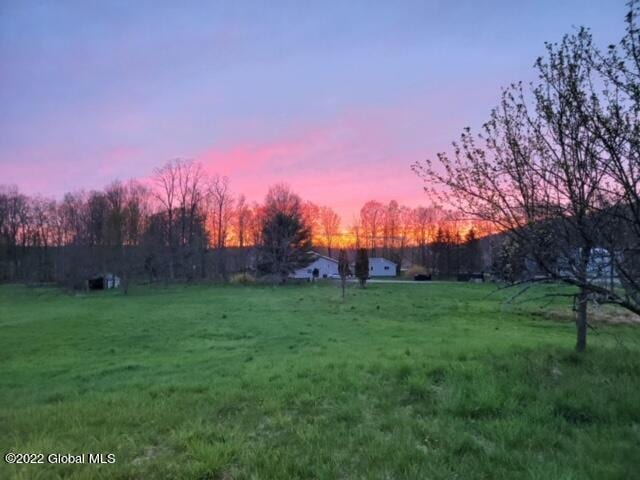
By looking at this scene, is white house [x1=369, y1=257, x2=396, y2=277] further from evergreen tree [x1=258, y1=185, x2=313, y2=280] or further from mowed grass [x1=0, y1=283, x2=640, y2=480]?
mowed grass [x1=0, y1=283, x2=640, y2=480]

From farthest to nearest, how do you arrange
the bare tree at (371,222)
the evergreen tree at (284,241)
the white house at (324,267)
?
the bare tree at (371,222) → the white house at (324,267) → the evergreen tree at (284,241)

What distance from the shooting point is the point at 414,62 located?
10547 mm

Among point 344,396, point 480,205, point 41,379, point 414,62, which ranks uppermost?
point 414,62

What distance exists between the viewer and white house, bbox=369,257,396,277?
201ft

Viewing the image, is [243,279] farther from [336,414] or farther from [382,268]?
[336,414]

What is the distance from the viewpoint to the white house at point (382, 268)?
61.3m

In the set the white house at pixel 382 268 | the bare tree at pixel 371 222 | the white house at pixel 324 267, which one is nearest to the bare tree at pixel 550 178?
the white house at pixel 324 267

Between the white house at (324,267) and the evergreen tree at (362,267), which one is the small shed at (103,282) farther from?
the evergreen tree at (362,267)

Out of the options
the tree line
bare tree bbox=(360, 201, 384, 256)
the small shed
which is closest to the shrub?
the tree line

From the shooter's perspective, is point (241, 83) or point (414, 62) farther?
point (241, 83)

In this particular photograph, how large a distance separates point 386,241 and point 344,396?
227 feet

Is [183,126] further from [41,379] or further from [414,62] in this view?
[41,379]

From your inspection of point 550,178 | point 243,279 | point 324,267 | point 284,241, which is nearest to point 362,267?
point 284,241

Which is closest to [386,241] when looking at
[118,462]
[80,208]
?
[80,208]
